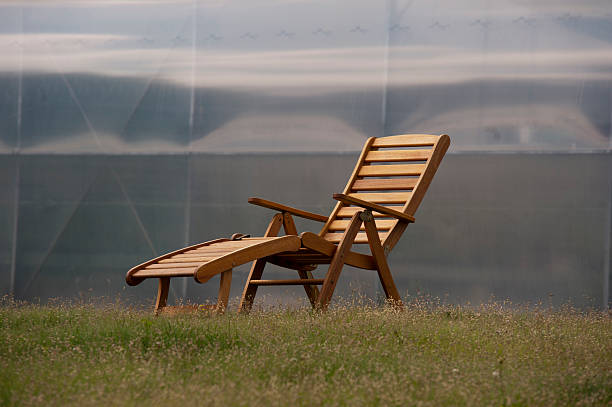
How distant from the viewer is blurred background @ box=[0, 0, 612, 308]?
249 inches

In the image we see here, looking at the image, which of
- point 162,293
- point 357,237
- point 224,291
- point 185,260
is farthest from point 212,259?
point 357,237

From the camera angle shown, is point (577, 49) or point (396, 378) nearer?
point (396, 378)

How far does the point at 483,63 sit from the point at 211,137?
2343mm

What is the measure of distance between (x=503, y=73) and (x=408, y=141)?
1624 millimetres

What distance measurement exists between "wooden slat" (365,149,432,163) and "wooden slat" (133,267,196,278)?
1795 mm

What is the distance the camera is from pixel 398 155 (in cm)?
528

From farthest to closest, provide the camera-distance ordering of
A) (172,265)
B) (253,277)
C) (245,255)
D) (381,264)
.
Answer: (253,277)
(381,264)
(172,265)
(245,255)

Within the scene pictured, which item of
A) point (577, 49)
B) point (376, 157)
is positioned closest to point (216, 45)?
point (376, 157)

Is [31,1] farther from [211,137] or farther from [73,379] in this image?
[73,379]

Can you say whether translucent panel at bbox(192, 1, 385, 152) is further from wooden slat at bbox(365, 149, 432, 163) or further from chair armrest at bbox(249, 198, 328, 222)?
chair armrest at bbox(249, 198, 328, 222)

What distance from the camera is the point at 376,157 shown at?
213 inches

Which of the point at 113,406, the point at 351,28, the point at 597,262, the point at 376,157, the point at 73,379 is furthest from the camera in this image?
the point at 351,28

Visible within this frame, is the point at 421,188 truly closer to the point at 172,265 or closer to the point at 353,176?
the point at 353,176

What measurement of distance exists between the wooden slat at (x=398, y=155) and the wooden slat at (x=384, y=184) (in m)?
0.15
